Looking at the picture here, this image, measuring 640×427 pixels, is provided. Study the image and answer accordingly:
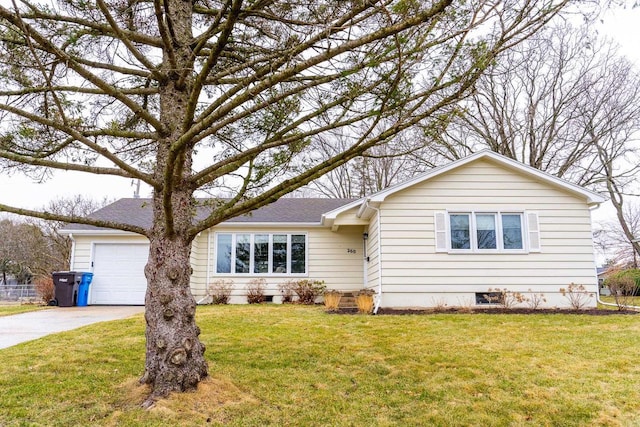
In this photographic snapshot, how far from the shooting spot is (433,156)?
20672 millimetres

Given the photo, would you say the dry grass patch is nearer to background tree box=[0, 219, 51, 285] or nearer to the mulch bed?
the mulch bed

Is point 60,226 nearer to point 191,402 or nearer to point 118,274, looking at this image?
point 118,274

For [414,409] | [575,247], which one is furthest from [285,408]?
[575,247]

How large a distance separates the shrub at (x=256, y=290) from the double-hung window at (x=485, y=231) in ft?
18.6

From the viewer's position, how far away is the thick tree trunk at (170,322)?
3779mm

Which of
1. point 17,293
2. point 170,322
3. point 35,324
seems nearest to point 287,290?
point 35,324

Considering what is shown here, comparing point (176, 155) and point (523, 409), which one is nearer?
point (176, 155)

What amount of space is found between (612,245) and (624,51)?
1125 centimetres

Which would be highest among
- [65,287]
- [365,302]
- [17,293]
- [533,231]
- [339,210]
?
[339,210]

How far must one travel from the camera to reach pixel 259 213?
1449cm

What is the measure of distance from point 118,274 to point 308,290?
5811mm

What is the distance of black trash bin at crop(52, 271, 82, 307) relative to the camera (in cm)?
1223

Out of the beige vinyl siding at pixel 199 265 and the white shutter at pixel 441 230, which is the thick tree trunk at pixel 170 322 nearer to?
the white shutter at pixel 441 230

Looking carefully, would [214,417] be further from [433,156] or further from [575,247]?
[433,156]
